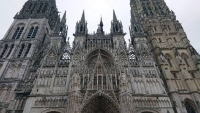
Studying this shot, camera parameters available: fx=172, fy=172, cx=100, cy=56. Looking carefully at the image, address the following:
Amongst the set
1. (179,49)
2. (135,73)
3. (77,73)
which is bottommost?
(77,73)

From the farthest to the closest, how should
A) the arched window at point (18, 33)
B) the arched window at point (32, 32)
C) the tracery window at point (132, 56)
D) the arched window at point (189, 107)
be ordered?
the arched window at point (32, 32) < the arched window at point (18, 33) < the tracery window at point (132, 56) < the arched window at point (189, 107)

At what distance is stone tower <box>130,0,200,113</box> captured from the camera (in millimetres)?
22250

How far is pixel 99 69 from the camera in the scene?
21922 millimetres

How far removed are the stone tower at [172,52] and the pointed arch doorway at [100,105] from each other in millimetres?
7724

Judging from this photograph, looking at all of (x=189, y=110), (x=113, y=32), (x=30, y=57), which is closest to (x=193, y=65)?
(x=189, y=110)

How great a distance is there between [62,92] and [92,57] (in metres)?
7.49

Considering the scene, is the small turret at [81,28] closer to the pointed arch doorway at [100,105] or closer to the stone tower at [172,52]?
the stone tower at [172,52]

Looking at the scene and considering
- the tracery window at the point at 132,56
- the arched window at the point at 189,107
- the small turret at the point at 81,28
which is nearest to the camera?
the arched window at the point at 189,107

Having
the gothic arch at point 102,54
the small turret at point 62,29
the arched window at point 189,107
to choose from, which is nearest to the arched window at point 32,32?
the small turret at point 62,29

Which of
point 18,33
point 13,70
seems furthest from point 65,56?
point 18,33

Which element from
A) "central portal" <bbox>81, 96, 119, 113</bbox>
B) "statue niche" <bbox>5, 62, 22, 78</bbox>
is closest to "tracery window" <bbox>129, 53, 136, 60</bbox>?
"central portal" <bbox>81, 96, 119, 113</bbox>

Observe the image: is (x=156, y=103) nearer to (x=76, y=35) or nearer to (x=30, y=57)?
(x=76, y=35)

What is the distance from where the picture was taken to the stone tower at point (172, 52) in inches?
876

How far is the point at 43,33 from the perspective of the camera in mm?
32094
